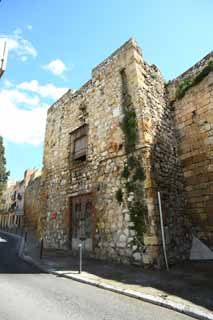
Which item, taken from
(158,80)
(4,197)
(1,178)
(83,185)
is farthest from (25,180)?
(158,80)

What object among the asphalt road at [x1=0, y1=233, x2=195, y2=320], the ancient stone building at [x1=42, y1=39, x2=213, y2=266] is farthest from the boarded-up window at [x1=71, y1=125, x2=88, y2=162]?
the asphalt road at [x1=0, y1=233, x2=195, y2=320]

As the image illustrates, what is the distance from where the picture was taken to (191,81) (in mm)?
7828

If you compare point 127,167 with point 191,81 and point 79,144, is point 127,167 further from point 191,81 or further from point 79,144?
point 191,81

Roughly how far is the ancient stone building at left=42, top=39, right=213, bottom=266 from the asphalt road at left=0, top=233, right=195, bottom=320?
7.03 ft

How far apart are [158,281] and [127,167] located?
125 inches

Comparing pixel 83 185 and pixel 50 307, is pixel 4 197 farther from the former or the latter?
pixel 50 307

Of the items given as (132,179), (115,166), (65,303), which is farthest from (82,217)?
(65,303)

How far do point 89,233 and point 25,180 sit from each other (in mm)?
22400

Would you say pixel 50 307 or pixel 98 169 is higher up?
pixel 98 169

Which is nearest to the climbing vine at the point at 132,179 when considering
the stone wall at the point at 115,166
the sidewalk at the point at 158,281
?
the stone wall at the point at 115,166

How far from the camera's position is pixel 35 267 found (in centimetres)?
599

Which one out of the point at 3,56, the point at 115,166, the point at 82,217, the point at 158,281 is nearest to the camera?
the point at 158,281

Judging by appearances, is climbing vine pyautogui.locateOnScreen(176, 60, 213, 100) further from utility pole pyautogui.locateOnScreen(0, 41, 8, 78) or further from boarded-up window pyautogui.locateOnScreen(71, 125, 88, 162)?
utility pole pyautogui.locateOnScreen(0, 41, 8, 78)

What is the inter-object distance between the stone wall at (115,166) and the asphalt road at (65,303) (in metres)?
2.15
